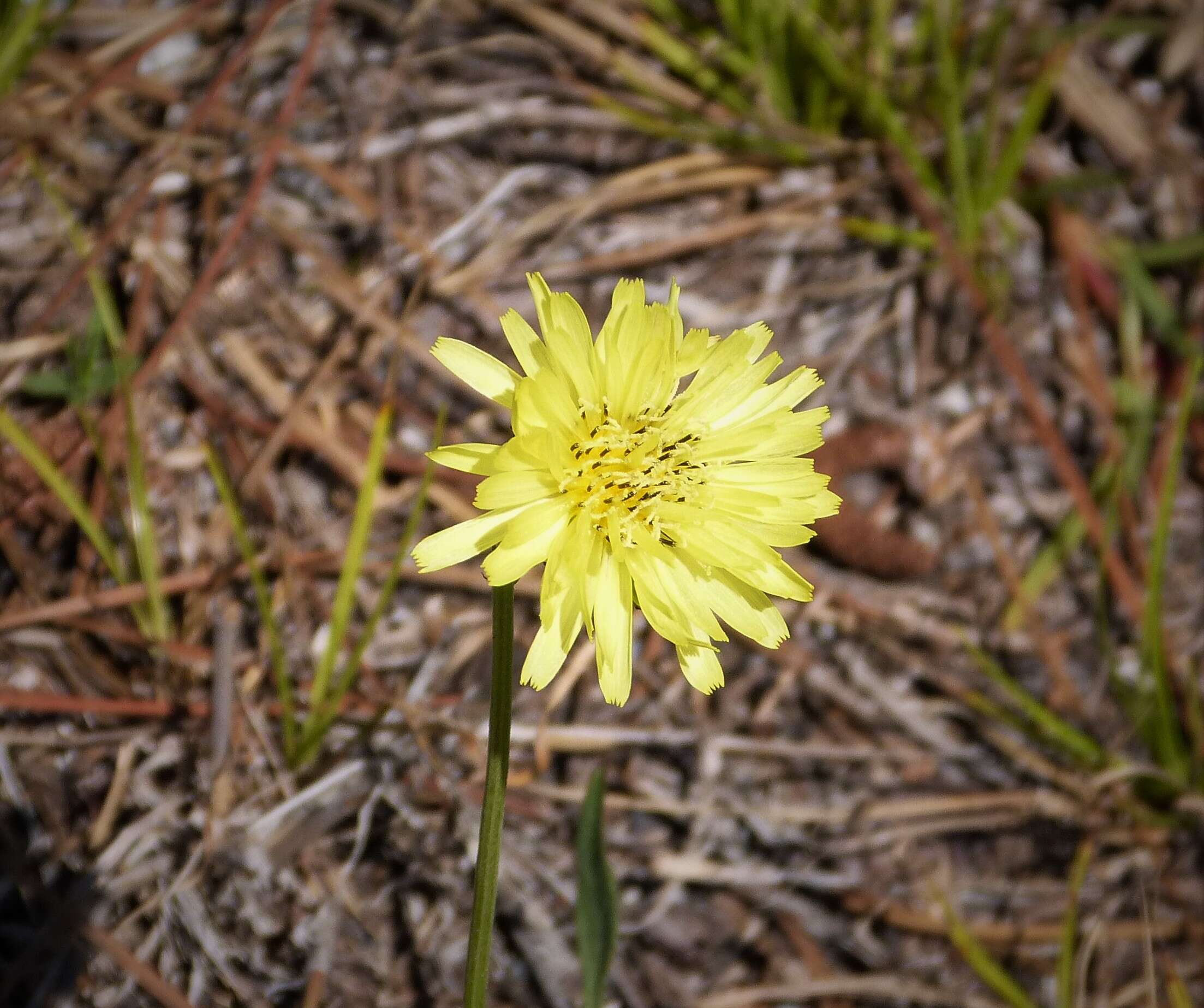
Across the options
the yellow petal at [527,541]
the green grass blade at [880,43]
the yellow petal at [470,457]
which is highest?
the green grass blade at [880,43]

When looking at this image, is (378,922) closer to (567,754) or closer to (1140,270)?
(567,754)

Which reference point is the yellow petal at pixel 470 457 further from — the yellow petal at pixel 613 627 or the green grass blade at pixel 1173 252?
the green grass blade at pixel 1173 252

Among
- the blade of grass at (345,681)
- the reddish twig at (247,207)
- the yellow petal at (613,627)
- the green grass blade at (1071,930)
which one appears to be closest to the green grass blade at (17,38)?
the reddish twig at (247,207)

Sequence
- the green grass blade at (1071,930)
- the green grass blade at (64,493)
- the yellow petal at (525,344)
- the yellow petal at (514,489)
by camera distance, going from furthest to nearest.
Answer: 1. the green grass blade at (1071,930)
2. the green grass blade at (64,493)
3. the yellow petal at (525,344)
4. the yellow petal at (514,489)

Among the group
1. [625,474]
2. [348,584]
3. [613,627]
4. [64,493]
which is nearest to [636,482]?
[625,474]

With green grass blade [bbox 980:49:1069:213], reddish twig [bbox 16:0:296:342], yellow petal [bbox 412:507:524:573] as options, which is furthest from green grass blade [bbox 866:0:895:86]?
yellow petal [bbox 412:507:524:573]

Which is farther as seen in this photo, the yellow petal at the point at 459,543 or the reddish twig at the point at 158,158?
the reddish twig at the point at 158,158

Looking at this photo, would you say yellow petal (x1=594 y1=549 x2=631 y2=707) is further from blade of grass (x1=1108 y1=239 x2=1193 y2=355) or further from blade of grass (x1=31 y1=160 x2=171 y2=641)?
blade of grass (x1=1108 y1=239 x2=1193 y2=355)
